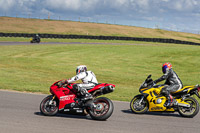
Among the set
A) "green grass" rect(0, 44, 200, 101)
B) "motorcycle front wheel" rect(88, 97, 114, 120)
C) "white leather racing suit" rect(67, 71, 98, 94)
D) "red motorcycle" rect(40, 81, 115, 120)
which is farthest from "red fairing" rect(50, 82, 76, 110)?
"green grass" rect(0, 44, 200, 101)

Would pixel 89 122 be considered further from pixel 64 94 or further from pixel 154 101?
pixel 154 101

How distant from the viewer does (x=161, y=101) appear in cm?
918

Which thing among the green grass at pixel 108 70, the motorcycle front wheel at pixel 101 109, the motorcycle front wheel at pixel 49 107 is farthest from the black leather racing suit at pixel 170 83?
the green grass at pixel 108 70

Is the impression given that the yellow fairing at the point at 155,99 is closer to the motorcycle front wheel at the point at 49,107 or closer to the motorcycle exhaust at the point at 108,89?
the motorcycle exhaust at the point at 108,89

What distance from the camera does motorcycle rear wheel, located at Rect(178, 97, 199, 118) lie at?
8.77 metres

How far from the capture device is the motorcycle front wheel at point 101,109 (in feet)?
25.6

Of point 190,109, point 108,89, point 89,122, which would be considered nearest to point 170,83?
point 190,109

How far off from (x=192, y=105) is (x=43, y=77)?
39.0 feet

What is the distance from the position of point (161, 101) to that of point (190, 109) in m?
0.88

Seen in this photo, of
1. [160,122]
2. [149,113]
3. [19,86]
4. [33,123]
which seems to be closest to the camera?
[33,123]

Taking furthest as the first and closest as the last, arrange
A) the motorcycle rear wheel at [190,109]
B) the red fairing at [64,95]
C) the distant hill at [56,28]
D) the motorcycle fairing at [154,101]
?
the distant hill at [56,28]
the motorcycle fairing at [154,101]
the motorcycle rear wheel at [190,109]
the red fairing at [64,95]

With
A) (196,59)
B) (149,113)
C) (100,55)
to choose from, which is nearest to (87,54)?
(100,55)

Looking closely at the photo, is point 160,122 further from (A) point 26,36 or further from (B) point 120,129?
(A) point 26,36

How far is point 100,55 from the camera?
3316cm
